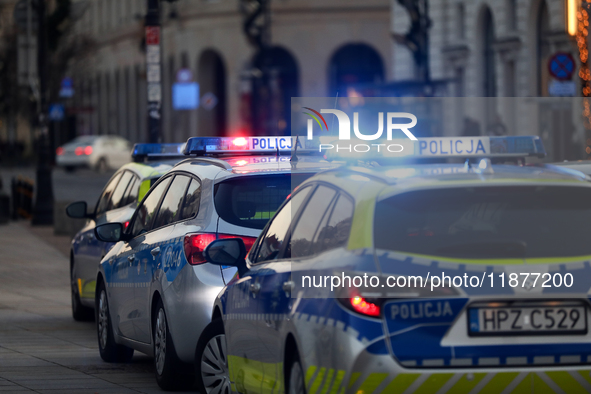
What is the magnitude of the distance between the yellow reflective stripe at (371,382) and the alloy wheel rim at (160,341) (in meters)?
3.12

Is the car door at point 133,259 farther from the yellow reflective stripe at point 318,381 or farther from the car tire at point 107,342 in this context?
the yellow reflective stripe at point 318,381

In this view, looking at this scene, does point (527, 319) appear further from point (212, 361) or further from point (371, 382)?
point (212, 361)

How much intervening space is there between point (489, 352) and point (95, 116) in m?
82.8

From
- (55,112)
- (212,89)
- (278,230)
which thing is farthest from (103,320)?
(212,89)

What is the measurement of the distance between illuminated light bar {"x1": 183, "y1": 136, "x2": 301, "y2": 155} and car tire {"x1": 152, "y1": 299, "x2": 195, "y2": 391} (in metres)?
1.14

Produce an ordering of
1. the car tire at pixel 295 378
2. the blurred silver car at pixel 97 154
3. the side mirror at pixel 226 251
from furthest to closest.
Answer: 1. the blurred silver car at pixel 97 154
2. the side mirror at pixel 226 251
3. the car tire at pixel 295 378

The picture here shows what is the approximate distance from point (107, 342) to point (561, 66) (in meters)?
15.0

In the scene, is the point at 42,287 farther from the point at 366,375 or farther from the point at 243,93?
the point at 243,93

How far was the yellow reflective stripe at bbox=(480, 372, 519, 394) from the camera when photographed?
173 inches

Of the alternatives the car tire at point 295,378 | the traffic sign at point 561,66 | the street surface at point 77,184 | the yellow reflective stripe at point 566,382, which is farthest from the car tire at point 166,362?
the street surface at point 77,184

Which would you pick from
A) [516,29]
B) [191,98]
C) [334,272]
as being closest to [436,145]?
[334,272]

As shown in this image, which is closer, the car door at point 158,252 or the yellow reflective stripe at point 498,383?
the yellow reflective stripe at point 498,383

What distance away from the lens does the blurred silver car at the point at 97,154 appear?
51.8 meters

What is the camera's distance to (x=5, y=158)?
209 feet
